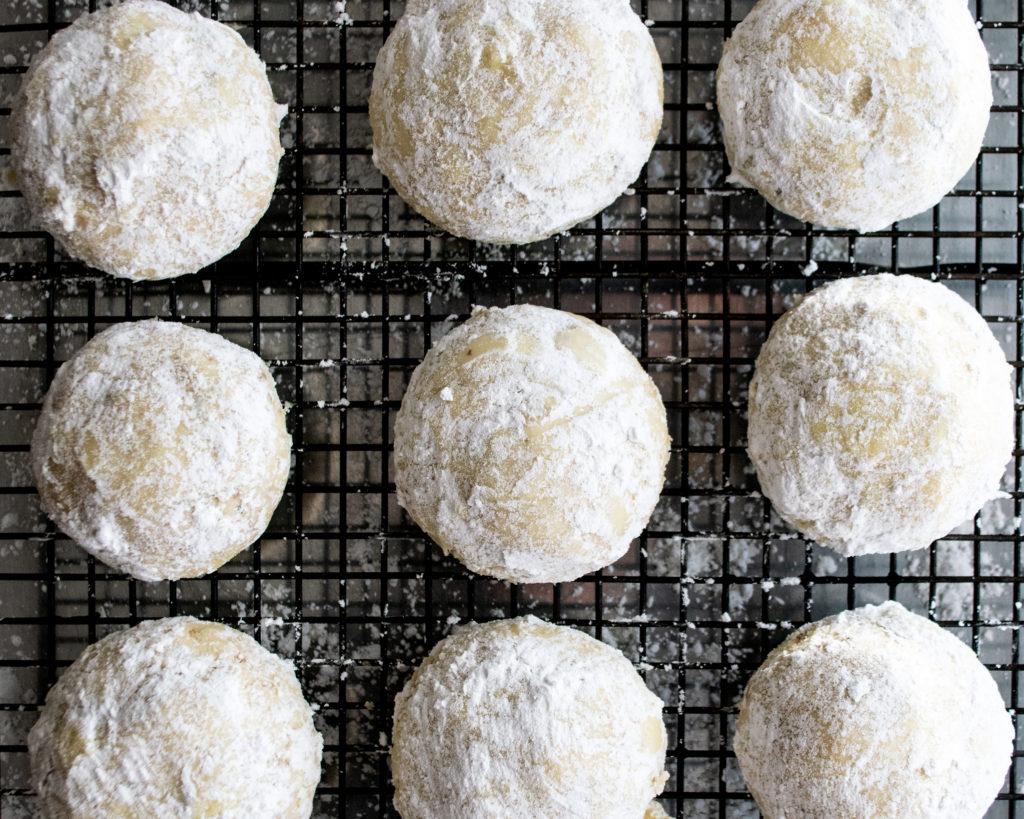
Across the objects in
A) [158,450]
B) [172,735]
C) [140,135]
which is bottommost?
[172,735]

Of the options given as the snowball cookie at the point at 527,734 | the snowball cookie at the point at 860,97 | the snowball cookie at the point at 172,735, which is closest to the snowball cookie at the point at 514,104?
the snowball cookie at the point at 860,97

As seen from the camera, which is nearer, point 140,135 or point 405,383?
point 140,135

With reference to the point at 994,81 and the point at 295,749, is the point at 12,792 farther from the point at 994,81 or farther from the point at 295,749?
the point at 994,81

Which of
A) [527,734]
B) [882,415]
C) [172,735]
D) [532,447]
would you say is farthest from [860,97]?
[172,735]

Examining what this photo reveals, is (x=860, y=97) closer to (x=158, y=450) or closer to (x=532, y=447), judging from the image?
(x=532, y=447)

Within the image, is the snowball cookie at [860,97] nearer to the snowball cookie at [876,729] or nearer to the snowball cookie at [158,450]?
the snowball cookie at [876,729]

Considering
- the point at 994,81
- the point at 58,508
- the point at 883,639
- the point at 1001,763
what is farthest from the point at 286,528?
the point at 994,81

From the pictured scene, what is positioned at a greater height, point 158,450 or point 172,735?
point 158,450
